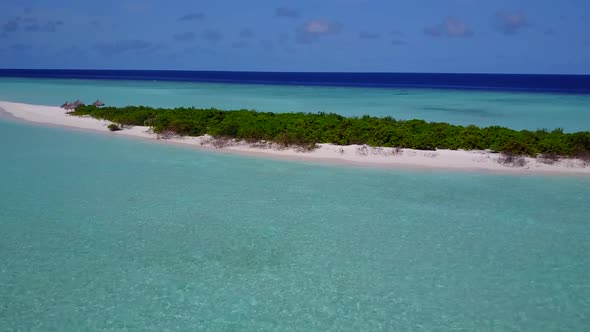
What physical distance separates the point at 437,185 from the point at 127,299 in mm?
9155

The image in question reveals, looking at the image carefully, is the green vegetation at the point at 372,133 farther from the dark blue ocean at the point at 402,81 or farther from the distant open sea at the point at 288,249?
the dark blue ocean at the point at 402,81

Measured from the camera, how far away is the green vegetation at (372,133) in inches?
674

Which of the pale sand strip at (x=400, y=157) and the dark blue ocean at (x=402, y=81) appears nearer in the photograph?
the pale sand strip at (x=400, y=157)

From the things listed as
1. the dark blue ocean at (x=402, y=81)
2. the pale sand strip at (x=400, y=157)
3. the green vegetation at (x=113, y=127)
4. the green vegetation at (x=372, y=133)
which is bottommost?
the pale sand strip at (x=400, y=157)

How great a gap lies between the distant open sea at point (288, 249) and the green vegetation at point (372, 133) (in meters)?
2.60

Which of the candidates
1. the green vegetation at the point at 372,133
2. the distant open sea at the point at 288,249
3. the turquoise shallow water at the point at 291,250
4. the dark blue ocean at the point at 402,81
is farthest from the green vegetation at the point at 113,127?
the dark blue ocean at the point at 402,81

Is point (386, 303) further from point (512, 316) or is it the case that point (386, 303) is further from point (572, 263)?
point (572, 263)

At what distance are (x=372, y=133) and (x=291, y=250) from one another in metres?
10.5

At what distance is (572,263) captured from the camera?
8.84 m

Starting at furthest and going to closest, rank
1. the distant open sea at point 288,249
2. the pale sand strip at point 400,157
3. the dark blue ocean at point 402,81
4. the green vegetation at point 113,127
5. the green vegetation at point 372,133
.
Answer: the dark blue ocean at point 402,81 < the green vegetation at point 113,127 < the green vegetation at point 372,133 < the pale sand strip at point 400,157 < the distant open sea at point 288,249

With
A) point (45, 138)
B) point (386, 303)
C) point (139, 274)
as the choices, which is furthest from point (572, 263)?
point (45, 138)

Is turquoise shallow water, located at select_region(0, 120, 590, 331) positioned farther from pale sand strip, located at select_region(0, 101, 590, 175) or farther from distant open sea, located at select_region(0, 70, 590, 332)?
pale sand strip, located at select_region(0, 101, 590, 175)

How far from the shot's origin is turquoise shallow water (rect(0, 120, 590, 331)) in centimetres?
703

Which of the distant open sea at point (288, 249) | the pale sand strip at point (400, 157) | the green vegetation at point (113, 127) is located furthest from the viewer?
the green vegetation at point (113, 127)
